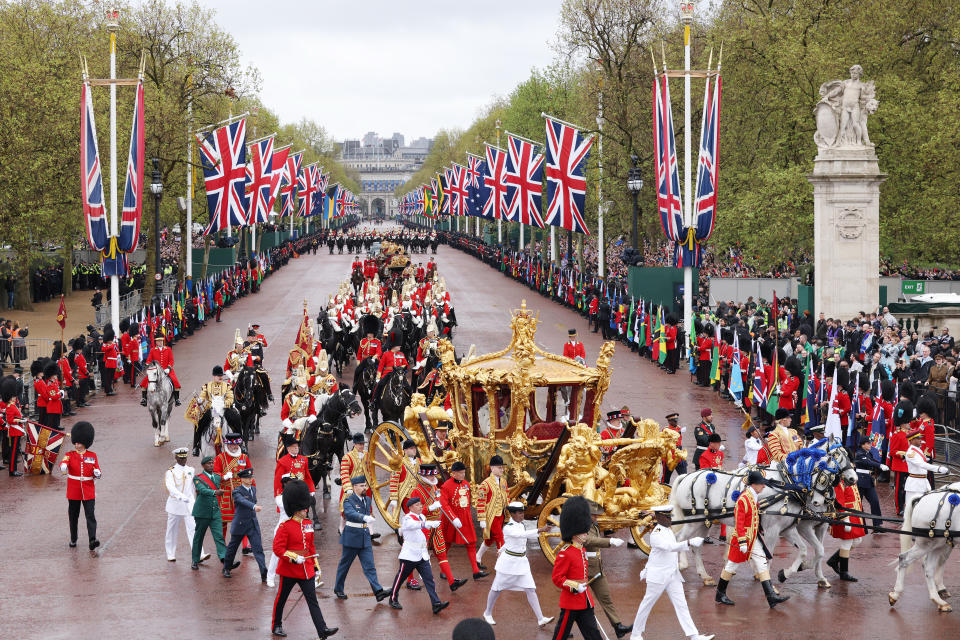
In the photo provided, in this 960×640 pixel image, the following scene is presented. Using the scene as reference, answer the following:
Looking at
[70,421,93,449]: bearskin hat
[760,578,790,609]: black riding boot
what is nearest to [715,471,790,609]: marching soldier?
[760,578,790,609]: black riding boot

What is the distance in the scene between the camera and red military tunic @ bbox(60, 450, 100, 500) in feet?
43.2

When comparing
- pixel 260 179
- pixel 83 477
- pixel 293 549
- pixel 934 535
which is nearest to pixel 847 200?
pixel 934 535

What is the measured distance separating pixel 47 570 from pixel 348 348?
15274mm

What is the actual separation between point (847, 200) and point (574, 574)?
22.0 metres

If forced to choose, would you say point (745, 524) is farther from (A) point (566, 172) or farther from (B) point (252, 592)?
(A) point (566, 172)

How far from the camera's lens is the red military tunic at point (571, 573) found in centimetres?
918

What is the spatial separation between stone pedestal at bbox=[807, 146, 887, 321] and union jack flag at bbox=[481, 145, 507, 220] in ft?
58.3

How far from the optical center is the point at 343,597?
37.7 feet

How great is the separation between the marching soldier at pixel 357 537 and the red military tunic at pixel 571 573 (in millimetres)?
2603

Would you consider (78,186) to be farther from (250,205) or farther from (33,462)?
(33,462)

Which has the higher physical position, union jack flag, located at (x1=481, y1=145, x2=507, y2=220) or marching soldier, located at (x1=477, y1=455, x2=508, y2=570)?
union jack flag, located at (x1=481, y1=145, x2=507, y2=220)

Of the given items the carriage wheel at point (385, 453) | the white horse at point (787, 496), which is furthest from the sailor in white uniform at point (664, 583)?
the carriage wheel at point (385, 453)

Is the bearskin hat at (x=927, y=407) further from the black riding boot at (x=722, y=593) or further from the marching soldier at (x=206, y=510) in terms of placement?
the marching soldier at (x=206, y=510)

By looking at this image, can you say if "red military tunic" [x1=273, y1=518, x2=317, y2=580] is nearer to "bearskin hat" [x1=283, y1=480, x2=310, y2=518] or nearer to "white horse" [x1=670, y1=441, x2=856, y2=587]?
"bearskin hat" [x1=283, y1=480, x2=310, y2=518]
